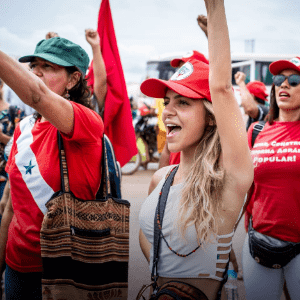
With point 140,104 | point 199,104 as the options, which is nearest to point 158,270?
point 199,104

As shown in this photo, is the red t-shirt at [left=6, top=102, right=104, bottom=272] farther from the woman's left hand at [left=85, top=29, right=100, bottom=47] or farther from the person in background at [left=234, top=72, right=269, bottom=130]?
the person in background at [left=234, top=72, right=269, bottom=130]

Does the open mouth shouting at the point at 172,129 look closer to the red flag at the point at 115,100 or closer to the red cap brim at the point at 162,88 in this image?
the red cap brim at the point at 162,88

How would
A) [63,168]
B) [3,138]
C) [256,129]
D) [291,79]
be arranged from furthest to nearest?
[3,138] < [256,129] < [291,79] < [63,168]

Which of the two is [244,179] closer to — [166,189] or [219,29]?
[166,189]

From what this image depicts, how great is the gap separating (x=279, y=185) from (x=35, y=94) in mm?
Answer: 1635

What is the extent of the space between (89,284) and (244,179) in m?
0.91

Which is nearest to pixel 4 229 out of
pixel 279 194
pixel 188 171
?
pixel 188 171

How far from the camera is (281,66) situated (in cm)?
260

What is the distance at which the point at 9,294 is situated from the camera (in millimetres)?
2109

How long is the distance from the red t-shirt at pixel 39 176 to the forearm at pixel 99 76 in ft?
3.30

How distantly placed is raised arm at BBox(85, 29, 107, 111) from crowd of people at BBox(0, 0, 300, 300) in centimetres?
70

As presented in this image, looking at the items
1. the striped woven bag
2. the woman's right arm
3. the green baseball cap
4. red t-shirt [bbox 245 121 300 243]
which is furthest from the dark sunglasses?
the woman's right arm

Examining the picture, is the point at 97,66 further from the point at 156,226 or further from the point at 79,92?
the point at 156,226

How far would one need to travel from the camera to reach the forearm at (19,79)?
57.1 inches
